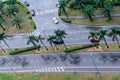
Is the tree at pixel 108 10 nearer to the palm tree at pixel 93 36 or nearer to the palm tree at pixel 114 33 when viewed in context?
the palm tree at pixel 93 36

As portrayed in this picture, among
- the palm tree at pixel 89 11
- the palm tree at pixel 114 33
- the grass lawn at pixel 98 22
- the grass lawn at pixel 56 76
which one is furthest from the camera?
the palm tree at pixel 89 11

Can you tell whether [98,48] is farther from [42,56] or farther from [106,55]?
[42,56]

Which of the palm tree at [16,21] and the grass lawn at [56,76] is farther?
the palm tree at [16,21]

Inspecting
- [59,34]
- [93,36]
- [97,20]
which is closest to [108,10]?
[97,20]

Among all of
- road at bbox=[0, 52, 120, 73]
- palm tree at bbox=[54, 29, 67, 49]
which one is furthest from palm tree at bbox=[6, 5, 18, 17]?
palm tree at bbox=[54, 29, 67, 49]

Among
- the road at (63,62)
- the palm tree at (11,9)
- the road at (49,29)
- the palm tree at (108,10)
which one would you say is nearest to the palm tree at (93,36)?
the road at (49,29)

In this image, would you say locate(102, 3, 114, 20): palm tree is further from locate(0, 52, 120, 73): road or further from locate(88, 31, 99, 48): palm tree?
locate(0, 52, 120, 73): road

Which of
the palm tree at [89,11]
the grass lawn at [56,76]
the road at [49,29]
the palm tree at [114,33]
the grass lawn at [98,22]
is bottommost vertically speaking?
the grass lawn at [56,76]

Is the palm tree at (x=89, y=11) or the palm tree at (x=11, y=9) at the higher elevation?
the palm tree at (x=89, y=11)
